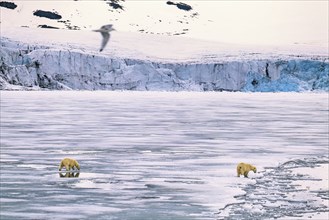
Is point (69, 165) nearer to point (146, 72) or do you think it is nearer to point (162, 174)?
point (162, 174)

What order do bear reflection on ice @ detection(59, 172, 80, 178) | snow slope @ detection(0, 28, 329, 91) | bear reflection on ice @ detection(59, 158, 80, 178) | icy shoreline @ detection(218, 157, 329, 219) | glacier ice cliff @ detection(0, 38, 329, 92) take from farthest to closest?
glacier ice cliff @ detection(0, 38, 329, 92) < snow slope @ detection(0, 28, 329, 91) < bear reflection on ice @ detection(59, 158, 80, 178) < bear reflection on ice @ detection(59, 172, 80, 178) < icy shoreline @ detection(218, 157, 329, 219)

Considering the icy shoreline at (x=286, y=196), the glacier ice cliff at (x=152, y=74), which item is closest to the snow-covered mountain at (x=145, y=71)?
the glacier ice cliff at (x=152, y=74)

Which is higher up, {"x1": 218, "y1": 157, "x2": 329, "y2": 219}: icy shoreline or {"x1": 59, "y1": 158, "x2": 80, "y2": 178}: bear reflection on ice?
{"x1": 218, "y1": 157, "x2": 329, "y2": 219}: icy shoreline

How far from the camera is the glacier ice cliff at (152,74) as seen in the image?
7600 cm

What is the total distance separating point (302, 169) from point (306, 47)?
104271 millimetres

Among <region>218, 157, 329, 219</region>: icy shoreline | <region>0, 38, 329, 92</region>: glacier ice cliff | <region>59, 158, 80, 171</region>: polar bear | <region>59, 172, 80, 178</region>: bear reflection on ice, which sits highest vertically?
<region>0, 38, 329, 92</region>: glacier ice cliff

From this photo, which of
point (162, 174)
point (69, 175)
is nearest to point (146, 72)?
point (162, 174)

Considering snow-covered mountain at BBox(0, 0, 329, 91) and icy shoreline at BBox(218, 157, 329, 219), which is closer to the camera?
icy shoreline at BBox(218, 157, 329, 219)

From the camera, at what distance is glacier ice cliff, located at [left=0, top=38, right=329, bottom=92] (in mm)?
76000

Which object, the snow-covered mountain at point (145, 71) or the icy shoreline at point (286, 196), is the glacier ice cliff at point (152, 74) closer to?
the snow-covered mountain at point (145, 71)

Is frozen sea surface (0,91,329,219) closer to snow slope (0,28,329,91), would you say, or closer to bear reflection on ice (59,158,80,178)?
bear reflection on ice (59,158,80,178)

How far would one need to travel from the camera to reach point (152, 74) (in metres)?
77.1

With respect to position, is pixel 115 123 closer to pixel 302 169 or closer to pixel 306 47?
pixel 302 169

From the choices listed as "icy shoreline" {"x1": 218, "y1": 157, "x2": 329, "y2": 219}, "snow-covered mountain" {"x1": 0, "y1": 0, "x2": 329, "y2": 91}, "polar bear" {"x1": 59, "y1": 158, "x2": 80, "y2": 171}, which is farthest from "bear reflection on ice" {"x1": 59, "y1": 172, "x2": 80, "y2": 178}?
"snow-covered mountain" {"x1": 0, "y1": 0, "x2": 329, "y2": 91}
